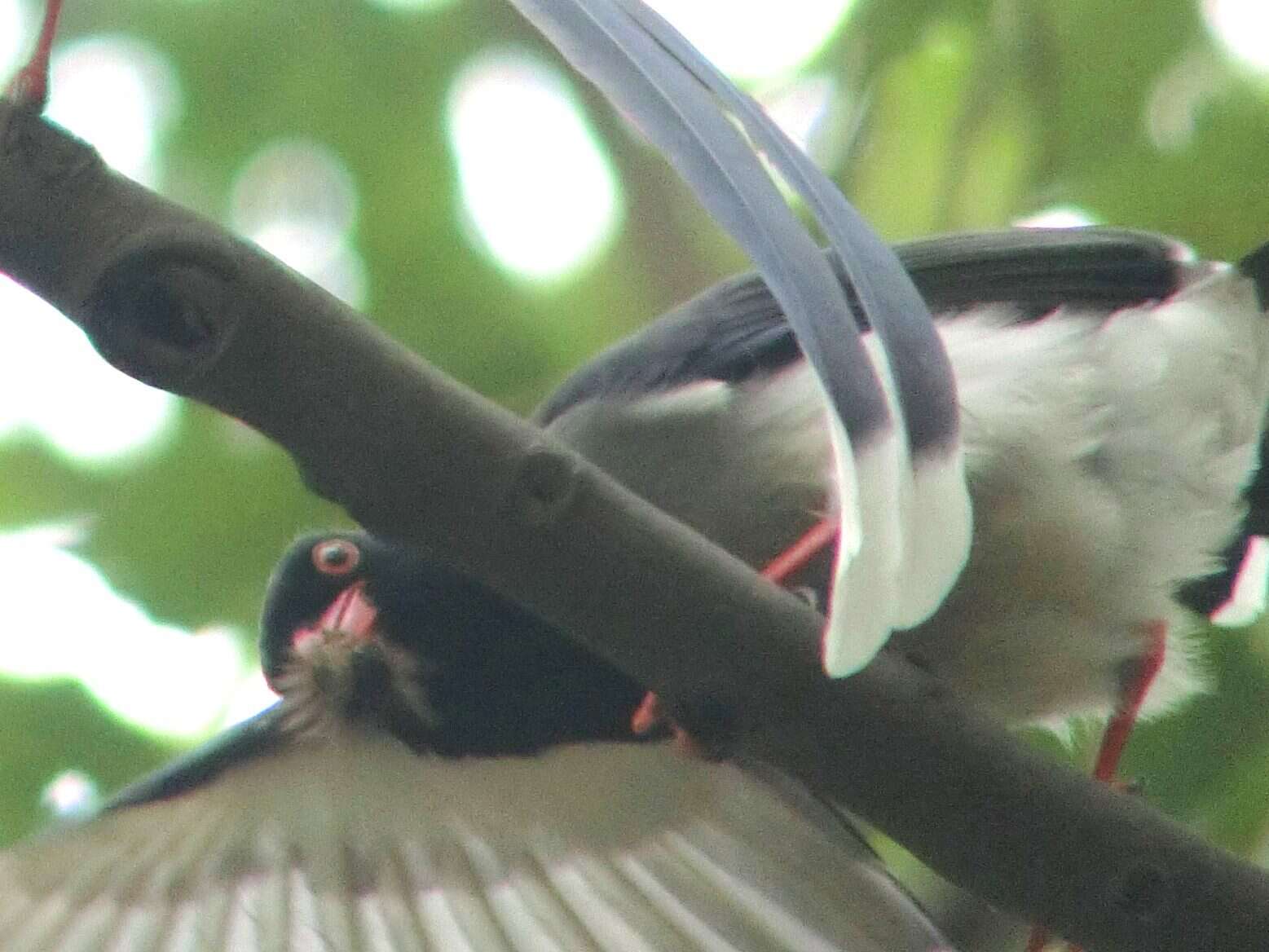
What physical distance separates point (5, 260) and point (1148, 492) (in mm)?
1399

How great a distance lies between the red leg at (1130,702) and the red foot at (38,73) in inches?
59.4

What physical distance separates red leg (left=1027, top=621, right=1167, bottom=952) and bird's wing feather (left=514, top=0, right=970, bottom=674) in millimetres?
1116

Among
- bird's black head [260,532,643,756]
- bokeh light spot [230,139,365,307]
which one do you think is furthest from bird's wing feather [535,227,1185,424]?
bokeh light spot [230,139,365,307]

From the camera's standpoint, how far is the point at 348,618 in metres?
2.27

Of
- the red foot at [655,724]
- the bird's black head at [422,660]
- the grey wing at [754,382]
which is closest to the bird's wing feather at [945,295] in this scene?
the grey wing at [754,382]

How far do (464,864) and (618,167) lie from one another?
1317 mm

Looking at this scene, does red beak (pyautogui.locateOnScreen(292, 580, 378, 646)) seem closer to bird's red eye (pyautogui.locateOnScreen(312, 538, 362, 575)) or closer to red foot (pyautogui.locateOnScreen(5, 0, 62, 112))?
bird's red eye (pyautogui.locateOnScreen(312, 538, 362, 575))

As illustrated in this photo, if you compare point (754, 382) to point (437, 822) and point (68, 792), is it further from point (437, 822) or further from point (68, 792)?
point (68, 792)

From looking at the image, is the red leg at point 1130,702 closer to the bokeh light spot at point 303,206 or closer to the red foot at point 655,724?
the red foot at point 655,724

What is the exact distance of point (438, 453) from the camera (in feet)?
4.35

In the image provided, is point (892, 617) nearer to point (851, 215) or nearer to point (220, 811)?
point (851, 215)

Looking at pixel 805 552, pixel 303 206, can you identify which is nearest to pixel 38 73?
pixel 805 552

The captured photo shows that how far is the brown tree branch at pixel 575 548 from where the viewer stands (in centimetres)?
127

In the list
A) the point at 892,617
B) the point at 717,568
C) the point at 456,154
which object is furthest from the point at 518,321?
the point at 892,617
